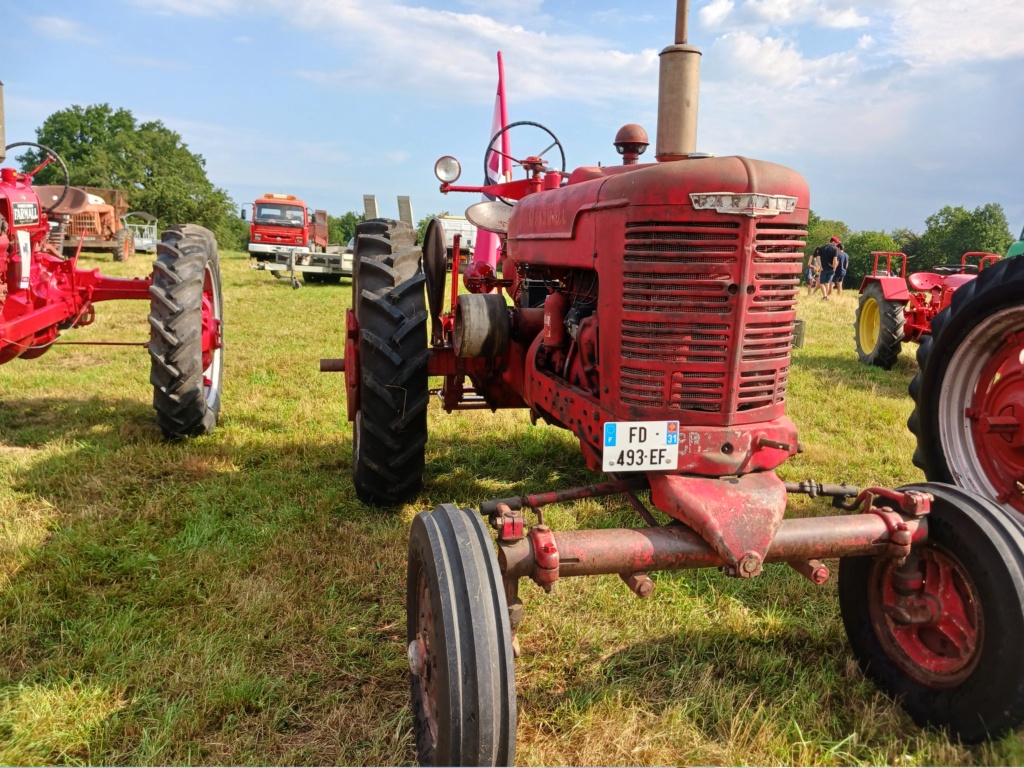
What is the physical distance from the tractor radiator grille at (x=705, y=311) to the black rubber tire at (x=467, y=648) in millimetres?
727

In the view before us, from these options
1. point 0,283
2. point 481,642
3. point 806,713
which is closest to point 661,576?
point 806,713

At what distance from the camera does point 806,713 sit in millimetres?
2314

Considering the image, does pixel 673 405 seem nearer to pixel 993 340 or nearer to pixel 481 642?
pixel 481 642

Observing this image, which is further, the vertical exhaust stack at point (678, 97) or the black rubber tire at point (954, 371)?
the black rubber tire at point (954, 371)

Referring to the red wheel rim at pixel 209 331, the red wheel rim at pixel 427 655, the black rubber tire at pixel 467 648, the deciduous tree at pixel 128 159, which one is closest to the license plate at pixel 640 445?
the black rubber tire at pixel 467 648

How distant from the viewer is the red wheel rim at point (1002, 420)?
305 centimetres

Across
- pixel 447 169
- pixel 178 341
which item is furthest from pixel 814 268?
pixel 178 341

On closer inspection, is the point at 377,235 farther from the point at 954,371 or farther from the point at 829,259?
the point at 829,259

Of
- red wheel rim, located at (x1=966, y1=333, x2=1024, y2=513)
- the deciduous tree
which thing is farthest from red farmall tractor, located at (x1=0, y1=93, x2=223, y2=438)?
the deciduous tree

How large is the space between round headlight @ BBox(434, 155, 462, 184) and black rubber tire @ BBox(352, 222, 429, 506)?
107 centimetres

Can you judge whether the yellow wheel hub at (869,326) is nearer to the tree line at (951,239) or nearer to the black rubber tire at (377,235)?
the black rubber tire at (377,235)

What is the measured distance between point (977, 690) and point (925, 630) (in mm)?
289

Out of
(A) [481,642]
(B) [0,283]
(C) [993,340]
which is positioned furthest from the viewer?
(B) [0,283]

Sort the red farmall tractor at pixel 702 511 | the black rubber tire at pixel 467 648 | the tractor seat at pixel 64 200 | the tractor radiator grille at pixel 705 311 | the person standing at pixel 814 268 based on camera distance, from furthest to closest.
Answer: the person standing at pixel 814 268 < the tractor seat at pixel 64 200 < the tractor radiator grille at pixel 705 311 < the red farmall tractor at pixel 702 511 < the black rubber tire at pixel 467 648
